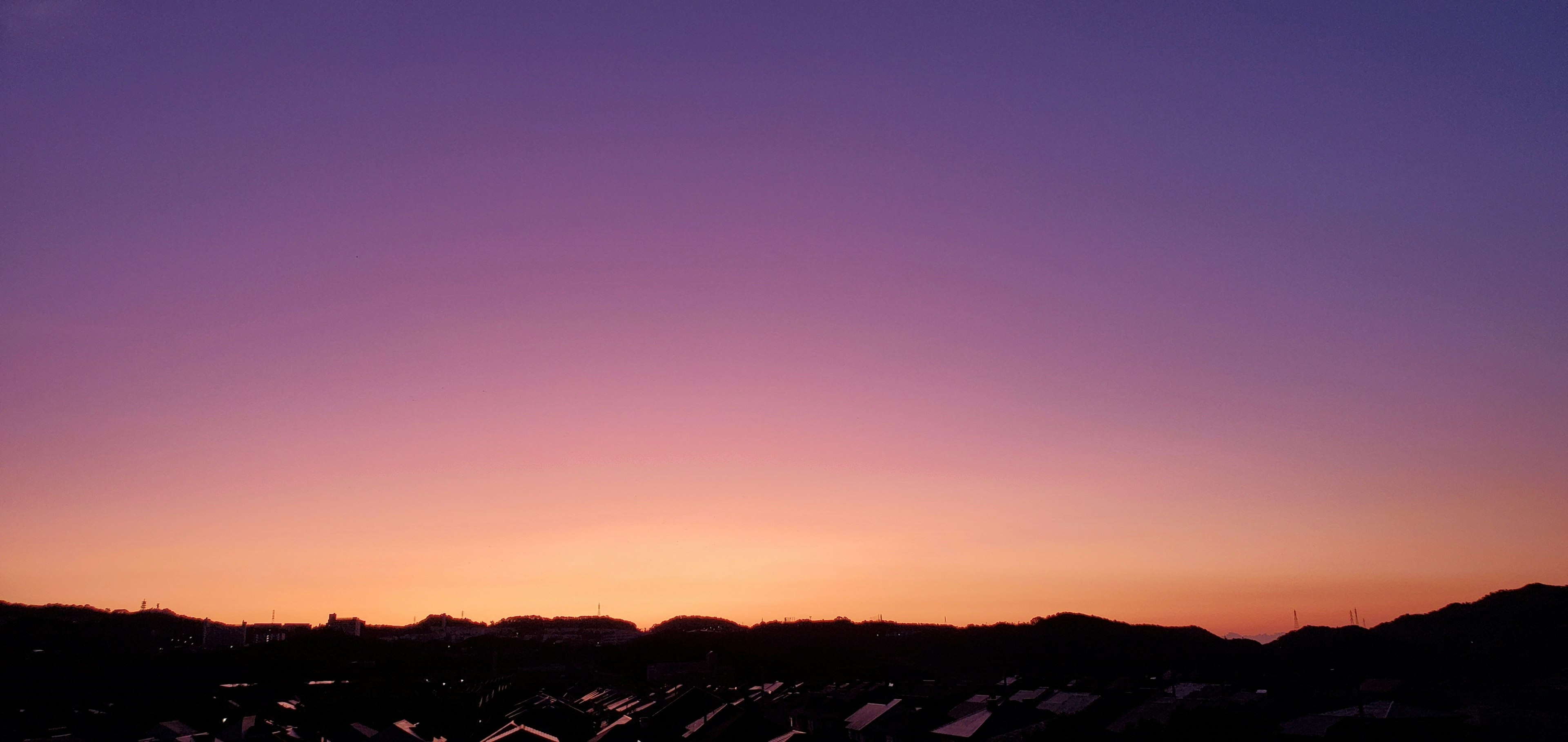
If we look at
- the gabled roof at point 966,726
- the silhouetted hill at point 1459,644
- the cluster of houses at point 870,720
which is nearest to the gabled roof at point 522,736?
the cluster of houses at point 870,720

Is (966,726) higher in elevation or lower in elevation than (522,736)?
lower

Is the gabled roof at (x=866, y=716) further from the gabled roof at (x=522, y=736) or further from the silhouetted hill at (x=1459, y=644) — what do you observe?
the silhouetted hill at (x=1459, y=644)

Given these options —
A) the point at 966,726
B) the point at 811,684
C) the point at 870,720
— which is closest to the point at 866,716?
the point at 870,720

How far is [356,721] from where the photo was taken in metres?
48.0

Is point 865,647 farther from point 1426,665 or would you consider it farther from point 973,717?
point 973,717

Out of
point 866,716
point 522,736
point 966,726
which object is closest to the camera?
point 522,736

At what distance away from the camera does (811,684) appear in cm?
6650

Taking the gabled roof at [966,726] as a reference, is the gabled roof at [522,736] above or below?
above

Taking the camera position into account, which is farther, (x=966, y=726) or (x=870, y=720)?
(x=870, y=720)

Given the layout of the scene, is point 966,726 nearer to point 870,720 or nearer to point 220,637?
point 870,720

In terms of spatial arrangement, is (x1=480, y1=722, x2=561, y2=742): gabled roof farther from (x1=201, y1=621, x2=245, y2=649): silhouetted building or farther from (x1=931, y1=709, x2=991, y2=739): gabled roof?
(x1=201, y1=621, x2=245, y2=649): silhouetted building

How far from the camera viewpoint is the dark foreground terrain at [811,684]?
3734 centimetres

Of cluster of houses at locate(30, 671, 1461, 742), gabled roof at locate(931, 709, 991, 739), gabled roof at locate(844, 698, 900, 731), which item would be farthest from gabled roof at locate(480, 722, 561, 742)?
gabled roof at locate(931, 709, 991, 739)

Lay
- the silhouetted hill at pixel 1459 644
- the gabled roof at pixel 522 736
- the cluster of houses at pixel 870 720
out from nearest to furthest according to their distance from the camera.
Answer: the gabled roof at pixel 522 736 → the cluster of houses at pixel 870 720 → the silhouetted hill at pixel 1459 644
